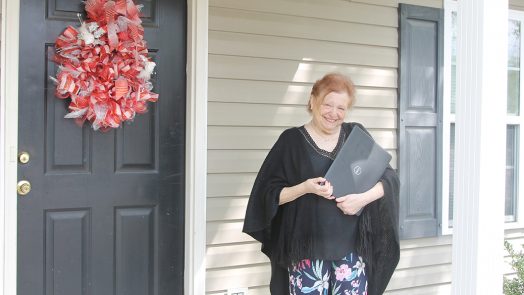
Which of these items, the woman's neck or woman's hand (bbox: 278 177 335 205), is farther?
the woman's neck

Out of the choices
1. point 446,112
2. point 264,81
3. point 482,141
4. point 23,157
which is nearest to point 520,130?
point 446,112

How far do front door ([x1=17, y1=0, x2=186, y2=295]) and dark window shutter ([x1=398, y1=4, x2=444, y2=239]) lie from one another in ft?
4.49

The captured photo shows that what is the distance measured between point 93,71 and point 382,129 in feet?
5.64

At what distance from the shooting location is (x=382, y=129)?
11.1 feet

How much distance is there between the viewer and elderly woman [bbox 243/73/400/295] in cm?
228

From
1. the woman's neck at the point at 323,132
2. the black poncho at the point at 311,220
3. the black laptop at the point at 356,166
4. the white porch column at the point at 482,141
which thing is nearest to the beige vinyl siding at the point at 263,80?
the black poncho at the point at 311,220

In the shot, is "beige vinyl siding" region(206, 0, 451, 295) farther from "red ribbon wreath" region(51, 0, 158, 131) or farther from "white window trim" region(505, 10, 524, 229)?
"white window trim" region(505, 10, 524, 229)

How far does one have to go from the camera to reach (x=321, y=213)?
2.29m

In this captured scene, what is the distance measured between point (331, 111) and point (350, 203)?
38 centimetres

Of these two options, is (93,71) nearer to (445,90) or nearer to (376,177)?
(376,177)

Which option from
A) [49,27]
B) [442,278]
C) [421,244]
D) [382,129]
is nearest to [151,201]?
[49,27]

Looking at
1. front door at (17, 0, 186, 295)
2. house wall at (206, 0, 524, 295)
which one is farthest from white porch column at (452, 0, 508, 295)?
front door at (17, 0, 186, 295)

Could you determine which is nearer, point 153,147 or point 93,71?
point 93,71

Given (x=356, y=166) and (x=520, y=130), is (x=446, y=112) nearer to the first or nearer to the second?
(x=520, y=130)
